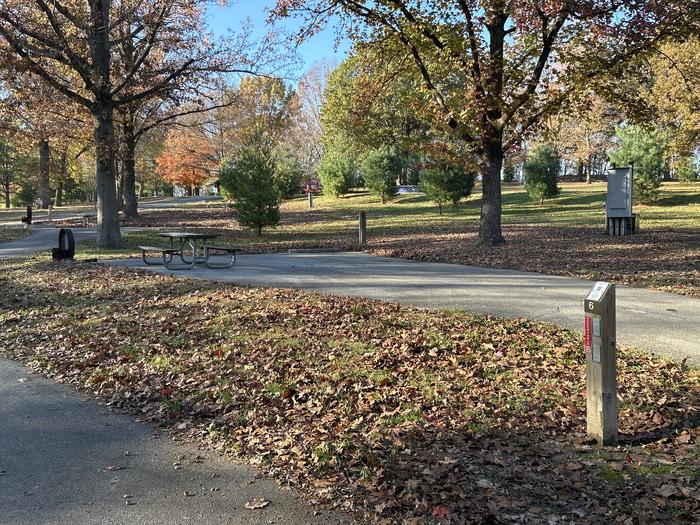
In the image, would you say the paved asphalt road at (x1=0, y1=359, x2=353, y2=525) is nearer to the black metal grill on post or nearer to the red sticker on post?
the red sticker on post

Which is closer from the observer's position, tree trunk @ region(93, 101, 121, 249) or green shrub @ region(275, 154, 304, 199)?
tree trunk @ region(93, 101, 121, 249)

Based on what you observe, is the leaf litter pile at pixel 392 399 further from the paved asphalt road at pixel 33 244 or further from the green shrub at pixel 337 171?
the green shrub at pixel 337 171

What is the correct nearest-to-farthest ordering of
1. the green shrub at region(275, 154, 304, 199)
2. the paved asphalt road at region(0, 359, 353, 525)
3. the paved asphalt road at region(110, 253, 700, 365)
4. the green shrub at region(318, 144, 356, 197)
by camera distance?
1. the paved asphalt road at region(0, 359, 353, 525)
2. the paved asphalt road at region(110, 253, 700, 365)
3. the green shrub at region(318, 144, 356, 197)
4. the green shrub at region(275, 154, 304, 199)

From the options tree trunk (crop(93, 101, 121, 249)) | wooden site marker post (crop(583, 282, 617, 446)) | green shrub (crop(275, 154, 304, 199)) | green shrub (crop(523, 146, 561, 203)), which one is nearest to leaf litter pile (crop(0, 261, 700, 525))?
wooden site marker post (crop(583, 282, 617, 446))

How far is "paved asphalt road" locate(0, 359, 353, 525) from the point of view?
10.5 feet

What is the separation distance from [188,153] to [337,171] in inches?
456

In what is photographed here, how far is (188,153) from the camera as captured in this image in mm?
43938

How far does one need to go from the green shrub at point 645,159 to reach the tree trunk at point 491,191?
46.5 feet

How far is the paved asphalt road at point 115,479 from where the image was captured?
3.20m

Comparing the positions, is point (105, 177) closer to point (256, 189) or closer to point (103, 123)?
point (103, 123)

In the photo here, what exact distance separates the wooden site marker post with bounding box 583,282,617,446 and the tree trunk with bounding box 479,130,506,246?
1196cm

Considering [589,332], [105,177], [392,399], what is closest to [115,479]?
[392,399]

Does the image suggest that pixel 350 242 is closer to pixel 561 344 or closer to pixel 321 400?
pixel 561 344

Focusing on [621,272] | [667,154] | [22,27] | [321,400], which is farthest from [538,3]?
[667,154]
